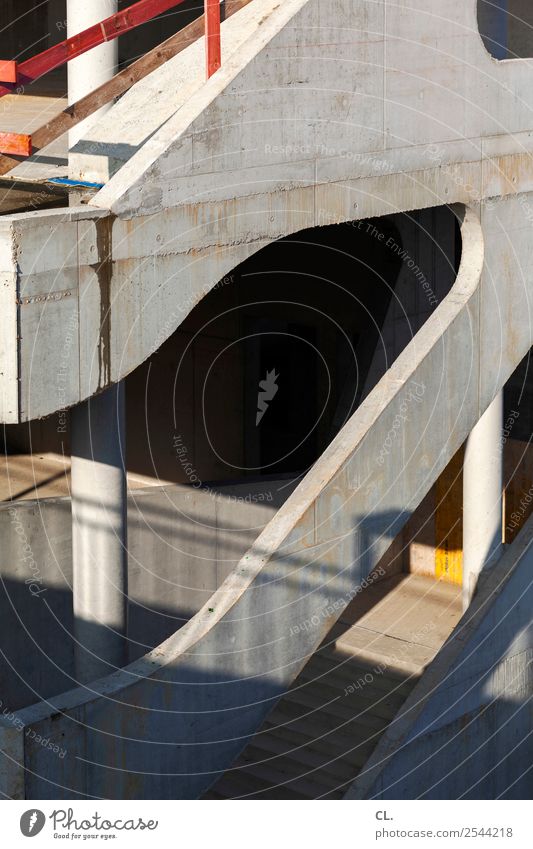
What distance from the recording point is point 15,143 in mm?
11195

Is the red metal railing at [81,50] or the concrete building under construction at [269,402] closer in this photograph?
the red metal railing at [81,50]

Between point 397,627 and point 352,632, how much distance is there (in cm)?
63

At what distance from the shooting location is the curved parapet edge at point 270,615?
11.2m

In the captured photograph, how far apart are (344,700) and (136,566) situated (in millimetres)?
3246

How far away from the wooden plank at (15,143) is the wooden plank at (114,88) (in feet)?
0.34

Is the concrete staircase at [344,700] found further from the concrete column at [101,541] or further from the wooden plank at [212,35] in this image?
the wooden plank at [212,35]

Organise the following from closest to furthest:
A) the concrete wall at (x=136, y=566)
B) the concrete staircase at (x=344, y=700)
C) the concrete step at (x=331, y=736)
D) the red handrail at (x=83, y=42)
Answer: the red handrail at (x=83, y=42), the concrete staircase at (x=344, y=700), the concrete step at (x=331, y=736), the concrete wall at (x=136, y=566)

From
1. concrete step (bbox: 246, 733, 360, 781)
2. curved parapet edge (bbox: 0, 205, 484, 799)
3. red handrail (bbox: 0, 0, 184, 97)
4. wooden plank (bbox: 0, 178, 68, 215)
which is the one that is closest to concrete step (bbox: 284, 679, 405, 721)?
concrete step (bbox: 246, 733, 360, 781)

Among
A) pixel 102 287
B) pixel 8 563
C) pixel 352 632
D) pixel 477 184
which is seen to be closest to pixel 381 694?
pixel 352 632

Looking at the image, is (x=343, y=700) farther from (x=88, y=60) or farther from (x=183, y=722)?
(x=88, y=60)

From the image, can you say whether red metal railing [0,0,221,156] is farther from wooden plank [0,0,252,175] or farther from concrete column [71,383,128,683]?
concrete column [71,383,128,683]

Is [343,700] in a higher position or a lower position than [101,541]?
lower

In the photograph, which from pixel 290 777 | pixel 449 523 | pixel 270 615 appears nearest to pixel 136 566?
pixel 290 777

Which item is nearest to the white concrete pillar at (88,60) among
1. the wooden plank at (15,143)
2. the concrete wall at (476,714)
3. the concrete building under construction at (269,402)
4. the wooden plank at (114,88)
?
the concrete building under construction at (269,402)
